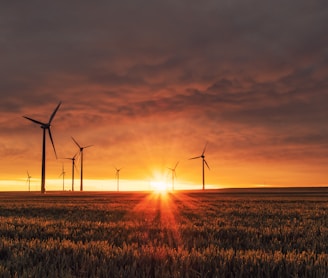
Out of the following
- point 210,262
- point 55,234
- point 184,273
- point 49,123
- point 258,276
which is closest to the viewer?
point 258,276

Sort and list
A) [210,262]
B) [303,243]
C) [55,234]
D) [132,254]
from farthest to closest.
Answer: [55,234], [303,243], [132,254], [210,262]

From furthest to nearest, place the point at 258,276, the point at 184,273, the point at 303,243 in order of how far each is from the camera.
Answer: the point at 303,243, the point at 184,273, the point at 258,276

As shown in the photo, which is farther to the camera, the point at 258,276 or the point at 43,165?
the point at 43,165

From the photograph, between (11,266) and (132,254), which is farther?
(132,254)

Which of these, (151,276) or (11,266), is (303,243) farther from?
(11,266)

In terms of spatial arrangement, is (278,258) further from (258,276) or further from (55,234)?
(55,234)

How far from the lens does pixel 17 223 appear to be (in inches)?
634

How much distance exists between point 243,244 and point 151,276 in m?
4.86

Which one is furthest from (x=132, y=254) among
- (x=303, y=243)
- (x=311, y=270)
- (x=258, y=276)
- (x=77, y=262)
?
(x=303, y=243)

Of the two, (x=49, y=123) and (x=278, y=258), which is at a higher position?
(x=49, y=123)

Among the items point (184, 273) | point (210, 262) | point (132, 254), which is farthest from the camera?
point (132, 254)

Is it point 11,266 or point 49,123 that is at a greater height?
point 49,123

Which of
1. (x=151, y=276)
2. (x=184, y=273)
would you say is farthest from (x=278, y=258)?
(x=151, y=276)

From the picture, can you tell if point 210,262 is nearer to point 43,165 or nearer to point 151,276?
point 151,276
